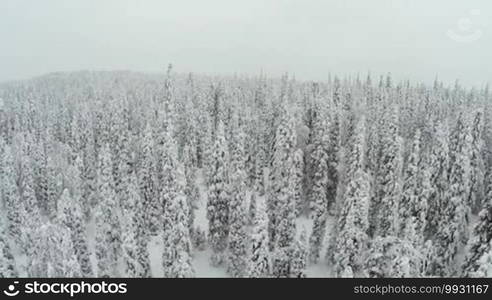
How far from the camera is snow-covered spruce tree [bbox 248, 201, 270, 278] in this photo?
2923cm

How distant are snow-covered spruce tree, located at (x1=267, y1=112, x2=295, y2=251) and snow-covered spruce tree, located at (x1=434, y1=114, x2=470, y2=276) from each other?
14.4 metres

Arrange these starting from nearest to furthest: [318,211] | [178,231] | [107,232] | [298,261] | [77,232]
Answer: [178,231] → [298,261] → [77,232] → [107,232] → [318,211]

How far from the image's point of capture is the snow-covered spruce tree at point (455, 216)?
3385cm

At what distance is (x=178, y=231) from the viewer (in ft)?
107

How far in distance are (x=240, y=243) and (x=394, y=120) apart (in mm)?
23670

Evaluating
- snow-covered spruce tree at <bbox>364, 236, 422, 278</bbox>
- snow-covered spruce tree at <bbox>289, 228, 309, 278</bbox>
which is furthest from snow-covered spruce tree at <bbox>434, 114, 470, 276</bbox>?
snow-covered spruce tree at <bbox>364, 236, 422, 278</bbox>

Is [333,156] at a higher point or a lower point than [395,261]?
higher

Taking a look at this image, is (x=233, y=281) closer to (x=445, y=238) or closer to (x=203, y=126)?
(x=445, y=238)

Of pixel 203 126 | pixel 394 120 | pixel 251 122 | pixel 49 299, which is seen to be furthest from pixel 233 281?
pixel 251 122

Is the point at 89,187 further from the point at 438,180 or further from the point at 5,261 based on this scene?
the point at 438,180

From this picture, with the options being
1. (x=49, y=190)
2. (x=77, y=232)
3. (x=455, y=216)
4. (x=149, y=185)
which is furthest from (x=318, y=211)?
(x=49, y=190)

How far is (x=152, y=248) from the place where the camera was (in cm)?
4828

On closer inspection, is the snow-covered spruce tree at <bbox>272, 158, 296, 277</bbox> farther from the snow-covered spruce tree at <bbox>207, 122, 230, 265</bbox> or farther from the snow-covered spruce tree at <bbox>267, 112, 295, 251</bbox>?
the snow-covered spruce tree at <bbox>207, 122, 230, 265</bbox>

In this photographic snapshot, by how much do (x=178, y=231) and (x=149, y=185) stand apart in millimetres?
17153
